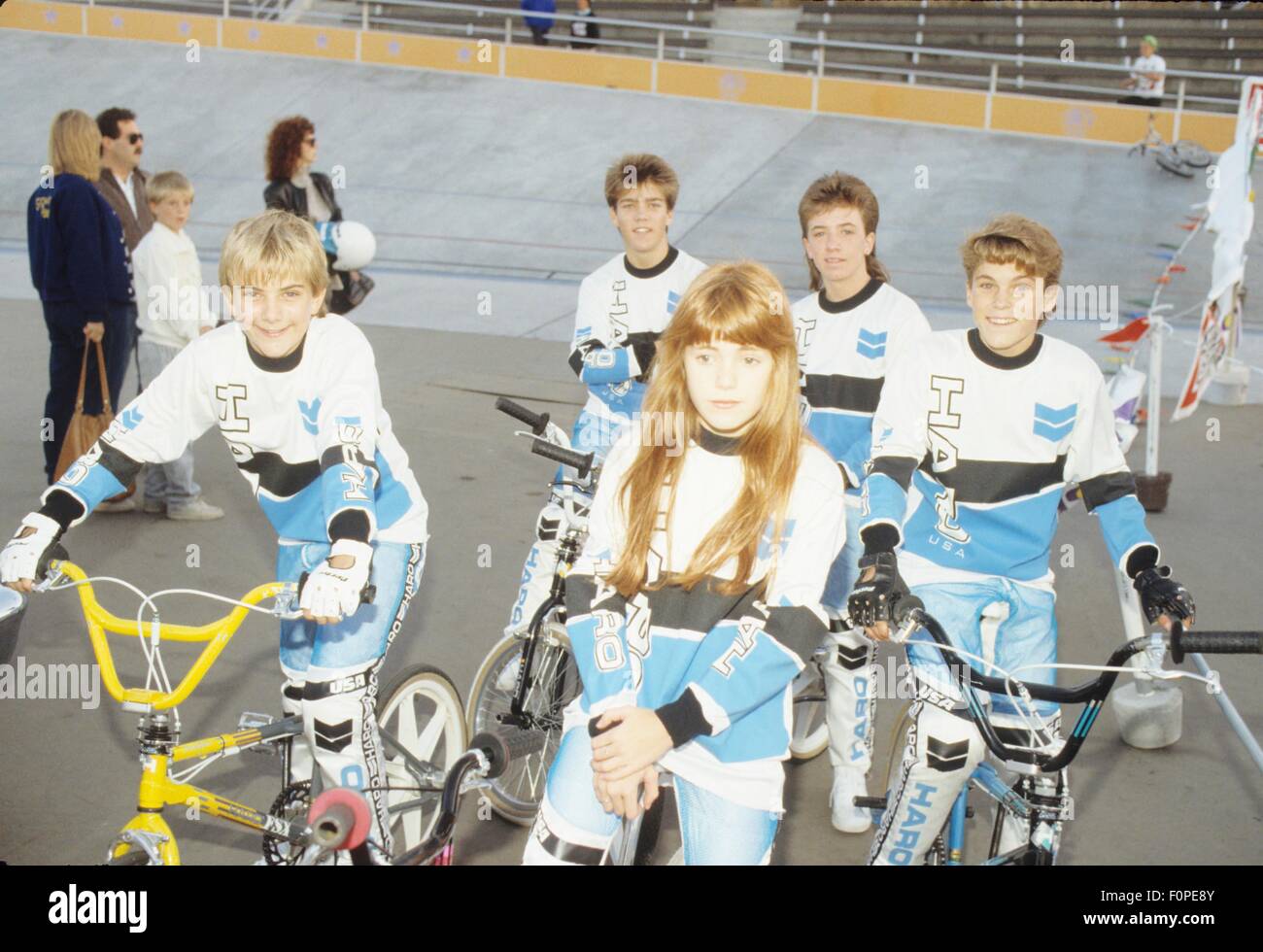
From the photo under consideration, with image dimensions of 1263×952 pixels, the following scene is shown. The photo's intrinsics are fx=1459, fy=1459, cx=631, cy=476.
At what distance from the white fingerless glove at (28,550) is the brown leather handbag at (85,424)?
4.14m

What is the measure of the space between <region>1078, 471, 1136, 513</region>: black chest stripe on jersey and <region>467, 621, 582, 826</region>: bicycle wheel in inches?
67.9

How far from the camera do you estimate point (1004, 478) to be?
3.66 m

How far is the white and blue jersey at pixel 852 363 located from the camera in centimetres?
469

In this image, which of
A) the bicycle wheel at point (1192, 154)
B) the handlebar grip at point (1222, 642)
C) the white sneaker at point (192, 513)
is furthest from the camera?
the bicycle wheel at point (1192, 154)

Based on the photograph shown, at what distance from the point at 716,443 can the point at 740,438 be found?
0.05 metres

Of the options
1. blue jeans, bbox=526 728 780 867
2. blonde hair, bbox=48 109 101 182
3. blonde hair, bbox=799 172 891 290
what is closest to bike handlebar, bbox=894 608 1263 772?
blue jeans, bbox=526 728 780 867

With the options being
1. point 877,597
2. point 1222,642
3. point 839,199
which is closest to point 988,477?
point 877,597

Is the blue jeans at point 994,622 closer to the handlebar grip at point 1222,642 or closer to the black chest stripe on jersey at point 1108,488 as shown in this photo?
the black chest stripe on jersey at point 1108,488

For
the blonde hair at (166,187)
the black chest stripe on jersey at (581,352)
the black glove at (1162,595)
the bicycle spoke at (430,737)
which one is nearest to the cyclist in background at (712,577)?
the black glove at (1162,595)

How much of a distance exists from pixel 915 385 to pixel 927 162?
17365 millimetres

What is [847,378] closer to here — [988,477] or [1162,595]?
[988,477]

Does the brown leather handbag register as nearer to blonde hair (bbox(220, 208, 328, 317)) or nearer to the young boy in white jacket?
the young boy in white jacket

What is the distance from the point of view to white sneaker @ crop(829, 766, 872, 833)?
185 inches

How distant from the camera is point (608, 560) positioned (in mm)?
3008
